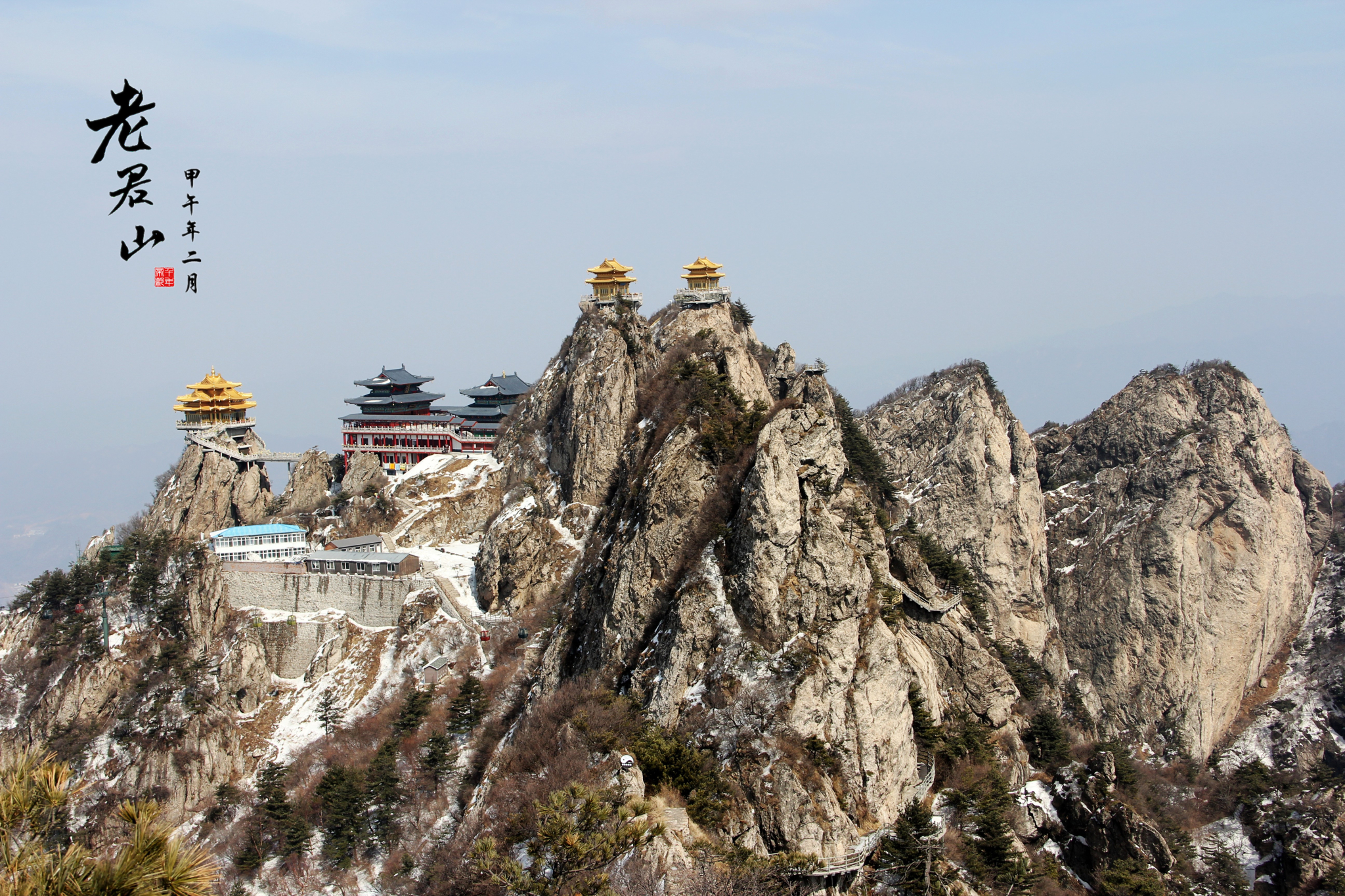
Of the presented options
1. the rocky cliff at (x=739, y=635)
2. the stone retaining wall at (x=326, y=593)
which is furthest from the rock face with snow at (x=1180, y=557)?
the stone retaining wall at (x=326, y=593)

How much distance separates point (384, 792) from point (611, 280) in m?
35.5

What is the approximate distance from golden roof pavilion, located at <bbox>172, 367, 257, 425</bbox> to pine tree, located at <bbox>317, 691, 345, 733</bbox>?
26642 millimetres

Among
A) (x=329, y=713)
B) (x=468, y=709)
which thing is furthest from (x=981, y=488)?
(x=329, y=713)

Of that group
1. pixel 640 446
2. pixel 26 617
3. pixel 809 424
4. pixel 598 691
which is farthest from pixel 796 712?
pixel 26 617

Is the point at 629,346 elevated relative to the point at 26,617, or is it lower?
elevated

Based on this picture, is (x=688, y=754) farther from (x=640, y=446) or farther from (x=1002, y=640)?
(x=1002, y=640)

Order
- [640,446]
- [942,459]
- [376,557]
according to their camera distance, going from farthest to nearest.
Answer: [942,459]
[376,557]
[640,446]

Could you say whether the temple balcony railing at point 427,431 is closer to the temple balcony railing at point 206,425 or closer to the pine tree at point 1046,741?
the temple balcony railing at point 206,425

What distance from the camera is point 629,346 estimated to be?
67250mm

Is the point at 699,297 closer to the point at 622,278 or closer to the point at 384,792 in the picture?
the point at 622,278

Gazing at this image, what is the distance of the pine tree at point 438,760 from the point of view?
169 feet

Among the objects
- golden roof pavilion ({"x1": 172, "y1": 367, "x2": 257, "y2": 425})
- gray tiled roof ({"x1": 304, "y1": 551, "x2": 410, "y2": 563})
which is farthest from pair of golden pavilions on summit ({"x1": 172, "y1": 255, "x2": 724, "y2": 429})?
gray tiled roof ({"x1": 304, "y1": 551, "x2": 410, "y2": 563})

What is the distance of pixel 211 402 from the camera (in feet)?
254

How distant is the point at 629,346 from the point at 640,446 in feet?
28.4
